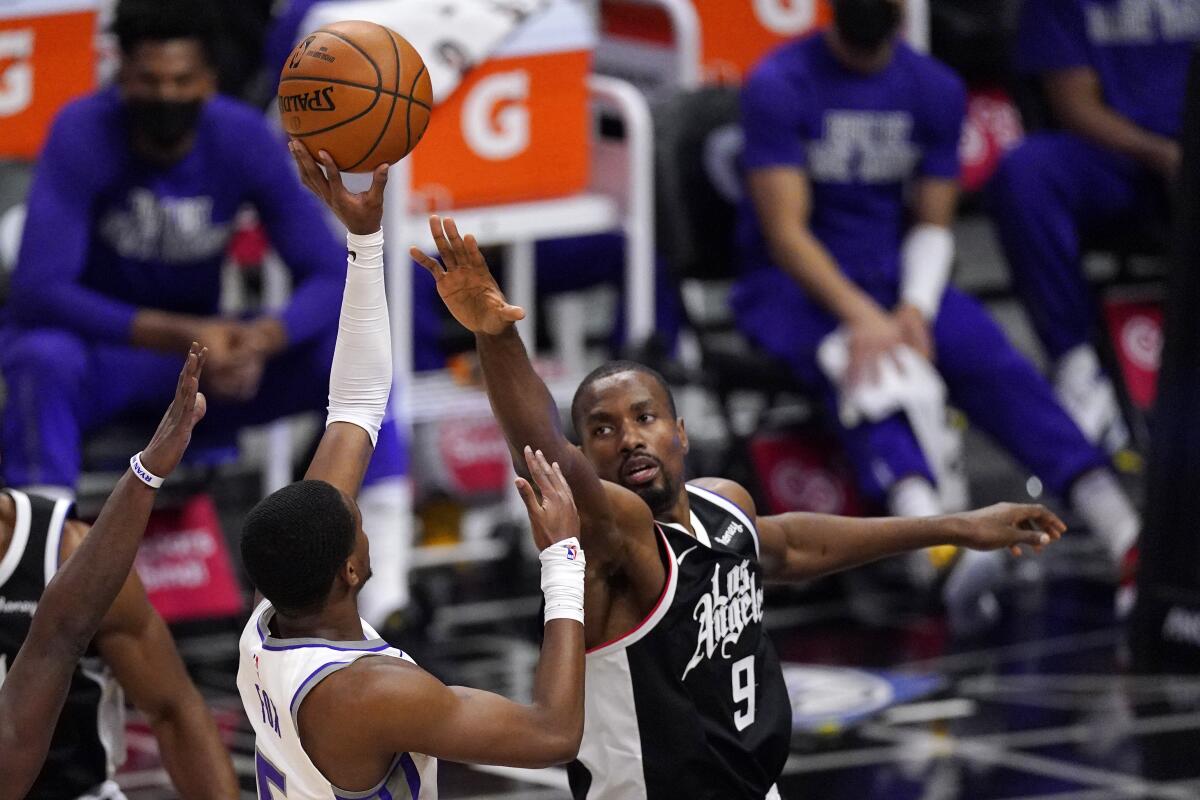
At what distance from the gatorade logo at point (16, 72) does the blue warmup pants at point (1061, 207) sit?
3563mm

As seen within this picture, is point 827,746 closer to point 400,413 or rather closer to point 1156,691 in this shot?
point 1156,691

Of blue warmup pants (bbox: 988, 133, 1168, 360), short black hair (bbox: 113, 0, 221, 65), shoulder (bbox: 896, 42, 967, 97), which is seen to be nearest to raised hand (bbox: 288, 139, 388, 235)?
short black hair (bbox: 113, 0, 221, 65)

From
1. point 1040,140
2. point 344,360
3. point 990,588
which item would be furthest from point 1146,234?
point 344,360

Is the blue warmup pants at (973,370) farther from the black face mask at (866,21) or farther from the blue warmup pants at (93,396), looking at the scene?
the blue warmup pants at (93,396)

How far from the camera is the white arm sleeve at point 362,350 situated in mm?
3693

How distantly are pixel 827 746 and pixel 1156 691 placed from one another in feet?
3.59

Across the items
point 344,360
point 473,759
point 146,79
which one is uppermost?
point 146,79

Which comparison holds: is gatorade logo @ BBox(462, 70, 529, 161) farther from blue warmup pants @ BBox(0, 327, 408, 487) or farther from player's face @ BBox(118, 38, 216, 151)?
player's face @ BBox(118, 38, 216, 151)

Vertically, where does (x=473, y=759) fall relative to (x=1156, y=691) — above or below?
above

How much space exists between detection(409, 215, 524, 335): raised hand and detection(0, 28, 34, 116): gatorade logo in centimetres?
400

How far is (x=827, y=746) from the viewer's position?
5465 millimetres

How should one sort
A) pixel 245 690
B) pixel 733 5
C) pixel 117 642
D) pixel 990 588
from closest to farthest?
1. pixel 245 690
2. pixel 117 642
3. pixel 990 588
4. pixel 733 5

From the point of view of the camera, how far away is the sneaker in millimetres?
7488

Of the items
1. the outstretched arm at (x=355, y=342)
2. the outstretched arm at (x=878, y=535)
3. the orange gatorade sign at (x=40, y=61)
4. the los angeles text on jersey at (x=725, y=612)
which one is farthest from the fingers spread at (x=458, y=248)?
the orange gatorade sign at (x=40, y=61)
